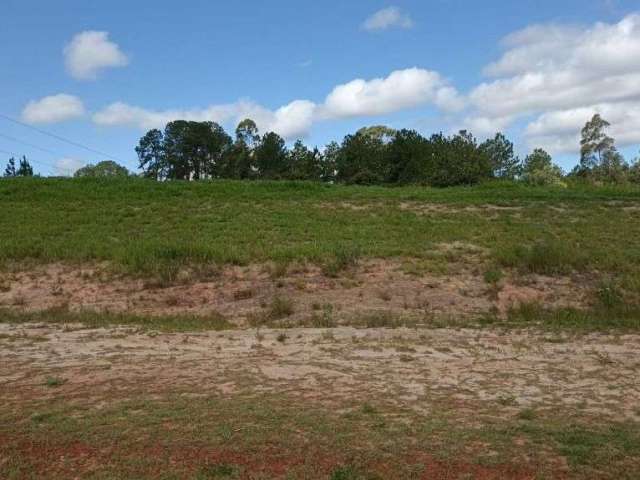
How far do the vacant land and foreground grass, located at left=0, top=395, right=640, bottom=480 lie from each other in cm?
2

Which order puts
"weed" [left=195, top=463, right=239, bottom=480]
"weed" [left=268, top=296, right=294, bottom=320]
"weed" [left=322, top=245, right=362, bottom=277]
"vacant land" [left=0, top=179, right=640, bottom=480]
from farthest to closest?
"weed" [left=322, top=245, right=362, bottom=277] → "weed" [left=268, top=296, right=294, bottom=320] → "vacant land" [left=0, top=179, right=640, bottom=480] → "weed" [left=195, top=463, right=239, bottom=480]

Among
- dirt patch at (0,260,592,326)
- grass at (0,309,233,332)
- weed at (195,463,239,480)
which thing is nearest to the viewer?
weed at (195,463,239,480)

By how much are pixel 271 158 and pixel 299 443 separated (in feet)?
241

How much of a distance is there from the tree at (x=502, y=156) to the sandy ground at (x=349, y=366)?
7861cm

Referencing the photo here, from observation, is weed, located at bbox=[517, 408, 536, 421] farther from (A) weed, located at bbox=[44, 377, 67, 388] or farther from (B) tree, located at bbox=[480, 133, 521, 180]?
(B) tree, located at bbox=[480, 133, 521, 180]

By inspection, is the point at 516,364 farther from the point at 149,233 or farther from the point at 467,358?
the point at 149,233

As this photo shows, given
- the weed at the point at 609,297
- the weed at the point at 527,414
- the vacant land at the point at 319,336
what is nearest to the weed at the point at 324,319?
the vacant land at the point at 319,336

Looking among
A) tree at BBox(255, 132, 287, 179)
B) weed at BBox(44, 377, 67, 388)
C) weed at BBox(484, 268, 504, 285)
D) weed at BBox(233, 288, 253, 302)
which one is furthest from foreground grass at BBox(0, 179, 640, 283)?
tree at BBox(255, 132, 287, 179)

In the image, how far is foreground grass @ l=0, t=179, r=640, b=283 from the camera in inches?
687

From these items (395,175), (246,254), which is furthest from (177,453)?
(395,175)

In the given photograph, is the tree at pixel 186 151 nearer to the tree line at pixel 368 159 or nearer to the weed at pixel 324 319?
the tree line at pixel 368 159

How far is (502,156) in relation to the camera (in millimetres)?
87812

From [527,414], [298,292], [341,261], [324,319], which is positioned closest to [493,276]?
[341,261]

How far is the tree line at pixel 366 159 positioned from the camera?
61.3m
